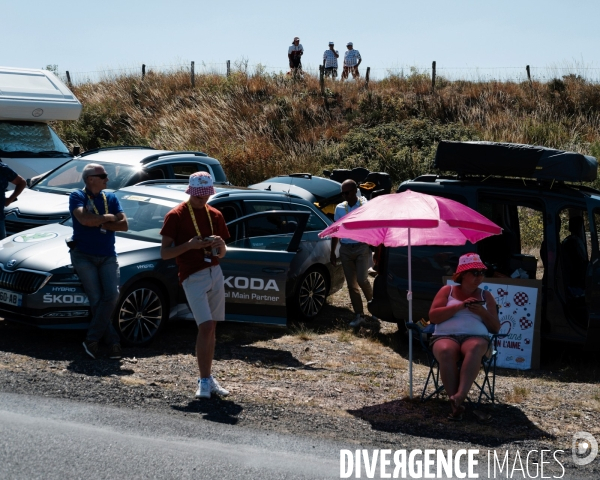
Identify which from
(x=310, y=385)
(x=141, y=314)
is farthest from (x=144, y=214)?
(x=310, y=385)

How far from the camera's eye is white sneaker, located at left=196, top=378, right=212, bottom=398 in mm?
7234

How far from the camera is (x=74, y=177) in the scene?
45.0 feet

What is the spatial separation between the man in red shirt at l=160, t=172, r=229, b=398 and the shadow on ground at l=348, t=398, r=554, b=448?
1259 millimetres

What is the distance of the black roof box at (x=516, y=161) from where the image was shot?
8.93 m

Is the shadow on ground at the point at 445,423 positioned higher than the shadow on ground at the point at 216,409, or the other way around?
the shadow on ground at the point at 216,409

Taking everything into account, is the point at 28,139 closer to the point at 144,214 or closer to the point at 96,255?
the point at 144,214

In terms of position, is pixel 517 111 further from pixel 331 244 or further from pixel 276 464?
pixel 276 464

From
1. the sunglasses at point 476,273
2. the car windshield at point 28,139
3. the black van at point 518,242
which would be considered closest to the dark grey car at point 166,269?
the black van at point 518,242

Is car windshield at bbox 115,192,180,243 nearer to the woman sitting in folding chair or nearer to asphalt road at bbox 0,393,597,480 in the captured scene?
asphalt road at bbox 0,393,597,480

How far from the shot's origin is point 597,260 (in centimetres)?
889

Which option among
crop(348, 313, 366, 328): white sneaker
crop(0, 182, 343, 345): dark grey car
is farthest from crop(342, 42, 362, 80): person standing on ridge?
crop(348, 313, 366, 328): white sneaker

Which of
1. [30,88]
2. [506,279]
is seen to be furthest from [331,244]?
[30,88]

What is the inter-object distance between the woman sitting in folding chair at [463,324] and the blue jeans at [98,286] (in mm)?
3086

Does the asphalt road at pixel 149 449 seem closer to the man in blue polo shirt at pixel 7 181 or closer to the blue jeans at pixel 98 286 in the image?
the blue jeans at pixel 98 286
